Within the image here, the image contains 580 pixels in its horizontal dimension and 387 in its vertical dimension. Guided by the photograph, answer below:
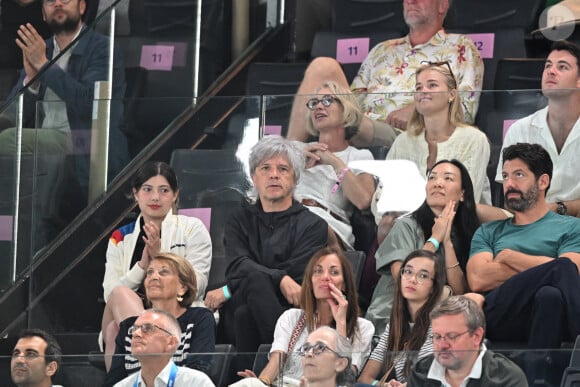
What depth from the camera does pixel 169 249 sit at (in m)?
8.06

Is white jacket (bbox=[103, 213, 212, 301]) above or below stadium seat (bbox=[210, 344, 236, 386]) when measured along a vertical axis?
above

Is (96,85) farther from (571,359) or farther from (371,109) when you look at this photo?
(571,359)

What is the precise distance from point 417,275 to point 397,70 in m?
1.97

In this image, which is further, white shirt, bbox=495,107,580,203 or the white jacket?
the white jacket

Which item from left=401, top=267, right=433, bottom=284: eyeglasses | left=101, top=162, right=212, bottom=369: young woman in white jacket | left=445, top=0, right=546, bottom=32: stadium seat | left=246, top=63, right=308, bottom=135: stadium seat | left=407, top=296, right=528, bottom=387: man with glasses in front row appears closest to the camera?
left=407, top=296, right=528, bottom=387: man with glasses in front row

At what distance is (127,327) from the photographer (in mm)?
7602

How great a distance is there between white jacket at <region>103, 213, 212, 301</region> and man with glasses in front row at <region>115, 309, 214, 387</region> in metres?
0.68

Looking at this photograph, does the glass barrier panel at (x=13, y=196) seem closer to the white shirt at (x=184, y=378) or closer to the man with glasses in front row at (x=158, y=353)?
the man with glasses in front row at (x=158, y=353)

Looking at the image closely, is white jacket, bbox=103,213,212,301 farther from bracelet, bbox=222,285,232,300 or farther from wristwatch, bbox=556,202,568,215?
wristwatch, bbox=556,202,568,215

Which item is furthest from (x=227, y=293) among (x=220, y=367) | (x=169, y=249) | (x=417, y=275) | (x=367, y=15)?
(x=367, y=15)

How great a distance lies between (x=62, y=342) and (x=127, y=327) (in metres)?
0.57

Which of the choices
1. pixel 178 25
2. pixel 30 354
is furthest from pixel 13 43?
pixel 30 354

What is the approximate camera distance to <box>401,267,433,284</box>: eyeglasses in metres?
7.43

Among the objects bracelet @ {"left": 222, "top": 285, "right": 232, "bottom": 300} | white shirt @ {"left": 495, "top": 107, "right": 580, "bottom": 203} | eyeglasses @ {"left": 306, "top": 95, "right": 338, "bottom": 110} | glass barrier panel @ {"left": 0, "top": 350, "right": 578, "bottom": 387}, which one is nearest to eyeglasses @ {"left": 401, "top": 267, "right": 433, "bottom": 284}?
glass barrier panel @ {"left": 0, "top": 350, "right": 578, "bottom": 387}
